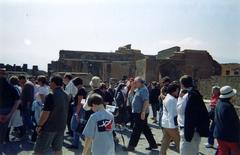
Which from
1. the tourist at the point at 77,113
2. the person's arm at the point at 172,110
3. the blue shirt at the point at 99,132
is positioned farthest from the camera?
the tourist at the point at 77,113

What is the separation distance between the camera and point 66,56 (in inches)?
2028

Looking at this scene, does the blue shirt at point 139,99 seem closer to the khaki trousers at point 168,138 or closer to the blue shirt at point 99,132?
the khaki trousers at point 168,138

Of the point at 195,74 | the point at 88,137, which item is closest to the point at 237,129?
the point at 88,137

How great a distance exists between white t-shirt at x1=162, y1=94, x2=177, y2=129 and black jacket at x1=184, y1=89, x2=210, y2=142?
58.2 inches

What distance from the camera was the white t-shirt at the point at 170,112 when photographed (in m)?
8.13

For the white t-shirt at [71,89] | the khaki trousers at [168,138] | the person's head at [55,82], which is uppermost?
the person's head at [55,82]

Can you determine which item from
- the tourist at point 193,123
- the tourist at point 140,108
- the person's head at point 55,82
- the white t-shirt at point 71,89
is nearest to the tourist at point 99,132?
→ the person's head at point 55,82

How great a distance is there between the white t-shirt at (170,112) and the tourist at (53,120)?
2366 millimetres

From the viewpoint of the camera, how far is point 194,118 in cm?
663

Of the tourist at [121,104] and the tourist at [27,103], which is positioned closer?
the tourist at [27,103]

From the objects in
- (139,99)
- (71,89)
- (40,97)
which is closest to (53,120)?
(139,99)

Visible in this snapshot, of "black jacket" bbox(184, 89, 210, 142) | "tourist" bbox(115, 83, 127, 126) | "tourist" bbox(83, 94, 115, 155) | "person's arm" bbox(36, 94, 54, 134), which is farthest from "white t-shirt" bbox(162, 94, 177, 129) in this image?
"tourist" bbox(115, 83, 127, 126)

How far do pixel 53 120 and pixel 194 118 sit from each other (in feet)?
7.95

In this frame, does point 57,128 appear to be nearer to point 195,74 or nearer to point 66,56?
point 195,74
